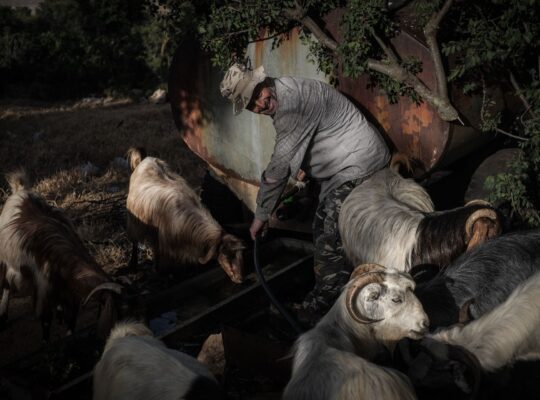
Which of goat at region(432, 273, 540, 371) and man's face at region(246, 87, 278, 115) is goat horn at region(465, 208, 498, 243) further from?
man's face at region(246, 87, 278, 115)

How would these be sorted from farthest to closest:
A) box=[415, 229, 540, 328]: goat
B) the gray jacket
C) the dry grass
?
1. the dry grass
2. the gray jacket
3. box=[415, 229, 540, 328]: goat

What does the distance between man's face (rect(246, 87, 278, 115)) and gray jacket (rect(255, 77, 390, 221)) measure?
6 centimetres

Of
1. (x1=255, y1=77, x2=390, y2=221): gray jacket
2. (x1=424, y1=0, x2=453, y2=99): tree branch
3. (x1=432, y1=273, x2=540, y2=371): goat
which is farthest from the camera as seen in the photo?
(x1=424, y1=0, x2=453, y2=99): tree branch

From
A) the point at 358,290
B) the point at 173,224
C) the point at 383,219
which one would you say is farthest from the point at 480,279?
the point at 173,224

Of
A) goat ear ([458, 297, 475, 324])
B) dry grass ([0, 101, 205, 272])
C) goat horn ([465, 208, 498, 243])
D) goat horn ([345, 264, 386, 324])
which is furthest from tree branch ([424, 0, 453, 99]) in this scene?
dry grass ([0, 101, 205, 272])

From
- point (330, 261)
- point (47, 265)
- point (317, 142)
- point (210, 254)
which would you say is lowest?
point (210, 254)

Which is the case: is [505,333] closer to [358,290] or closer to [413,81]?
[358,290]

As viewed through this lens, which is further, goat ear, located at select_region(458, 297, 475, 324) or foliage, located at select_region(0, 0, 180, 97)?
foliage, located at select_region(0, 0, 180, 97)

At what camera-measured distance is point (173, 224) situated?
6.98 metres

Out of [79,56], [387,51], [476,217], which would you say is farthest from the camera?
[79,56]

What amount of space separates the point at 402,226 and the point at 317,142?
117 cm

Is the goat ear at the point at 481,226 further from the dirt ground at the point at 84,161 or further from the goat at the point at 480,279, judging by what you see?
the dirt ground at the point at 84,161

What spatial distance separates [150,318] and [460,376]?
128 inches

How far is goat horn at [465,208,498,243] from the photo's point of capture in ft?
15.2
